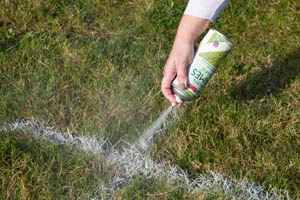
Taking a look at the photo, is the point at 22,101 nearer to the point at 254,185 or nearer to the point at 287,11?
the point at 254,185

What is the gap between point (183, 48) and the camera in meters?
2.48

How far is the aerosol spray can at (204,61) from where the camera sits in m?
2.57

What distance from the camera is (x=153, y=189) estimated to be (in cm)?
263

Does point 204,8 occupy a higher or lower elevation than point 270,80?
higher

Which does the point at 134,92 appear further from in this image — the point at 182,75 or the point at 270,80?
the point at 270,80

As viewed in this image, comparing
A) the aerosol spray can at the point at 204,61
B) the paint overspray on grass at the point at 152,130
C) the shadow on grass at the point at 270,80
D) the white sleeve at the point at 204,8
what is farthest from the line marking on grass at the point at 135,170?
the white sleeve at the point at 204,8

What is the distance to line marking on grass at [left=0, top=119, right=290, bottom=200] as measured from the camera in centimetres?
263

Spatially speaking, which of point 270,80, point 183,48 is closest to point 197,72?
point 183,48

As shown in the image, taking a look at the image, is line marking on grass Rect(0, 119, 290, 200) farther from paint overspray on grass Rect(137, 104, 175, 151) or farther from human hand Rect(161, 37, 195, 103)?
human hand Rect(161, 37, 195, 103)

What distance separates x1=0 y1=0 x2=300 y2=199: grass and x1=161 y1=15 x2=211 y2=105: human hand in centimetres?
57

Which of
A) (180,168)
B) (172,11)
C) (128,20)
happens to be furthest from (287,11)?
(180,168)

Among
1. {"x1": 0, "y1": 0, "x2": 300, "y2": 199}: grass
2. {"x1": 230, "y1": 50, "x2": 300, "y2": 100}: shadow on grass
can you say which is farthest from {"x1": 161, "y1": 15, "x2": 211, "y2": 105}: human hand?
{"x1": 230, "y1": 50, "x2": 300, "y2": 100}: shadow on grass

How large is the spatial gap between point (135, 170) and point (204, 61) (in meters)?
0.84

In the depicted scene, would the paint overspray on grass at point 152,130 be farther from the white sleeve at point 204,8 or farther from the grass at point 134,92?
the white sleeve at point 204,8
